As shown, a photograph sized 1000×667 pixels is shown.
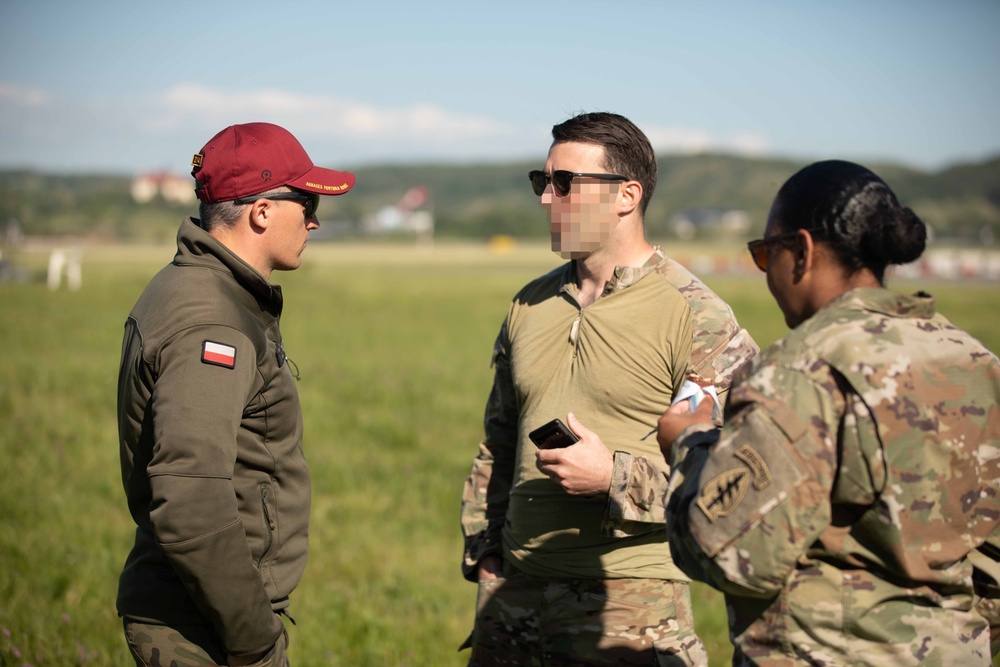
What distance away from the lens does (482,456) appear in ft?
12.4

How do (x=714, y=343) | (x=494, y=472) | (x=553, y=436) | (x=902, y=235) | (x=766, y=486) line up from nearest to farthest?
1. (x=766, y=486)
2. (x=902, y=235)
3. (x=553, y=436)
4. (x=714, y=343)
5. (x=494, y=472)

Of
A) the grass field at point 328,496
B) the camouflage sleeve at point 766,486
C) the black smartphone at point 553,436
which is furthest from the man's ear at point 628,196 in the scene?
the grass field at point 328,496

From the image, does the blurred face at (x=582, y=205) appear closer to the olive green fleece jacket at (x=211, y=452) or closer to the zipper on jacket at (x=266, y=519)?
the olive green fleece jacket at (x=211, y=452)

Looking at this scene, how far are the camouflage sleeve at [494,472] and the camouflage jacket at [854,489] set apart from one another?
149 centimetres

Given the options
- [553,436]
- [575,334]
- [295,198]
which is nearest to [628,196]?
[575,334]

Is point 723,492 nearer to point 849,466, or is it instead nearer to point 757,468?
point 757,468

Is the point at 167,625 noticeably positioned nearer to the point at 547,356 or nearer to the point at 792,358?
the point at 547,356

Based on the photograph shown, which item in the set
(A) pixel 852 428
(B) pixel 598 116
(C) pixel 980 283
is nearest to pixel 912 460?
(A) pixel 852 428

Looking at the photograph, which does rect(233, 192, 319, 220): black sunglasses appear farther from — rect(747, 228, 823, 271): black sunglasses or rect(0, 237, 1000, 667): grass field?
rect(0, 237, 1000, 667): grass field

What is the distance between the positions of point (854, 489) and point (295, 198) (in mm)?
1947

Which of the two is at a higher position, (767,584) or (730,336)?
(730,336)

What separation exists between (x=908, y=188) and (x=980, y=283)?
14181cm

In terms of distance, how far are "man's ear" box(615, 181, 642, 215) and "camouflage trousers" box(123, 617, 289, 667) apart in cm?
202

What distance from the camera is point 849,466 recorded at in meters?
2.09
